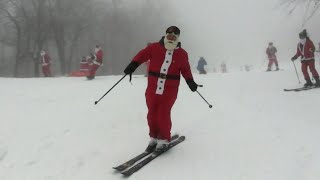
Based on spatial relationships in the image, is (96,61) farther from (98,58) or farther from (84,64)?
(84,64)

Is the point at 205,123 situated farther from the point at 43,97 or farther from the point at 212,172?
the point at 43,97

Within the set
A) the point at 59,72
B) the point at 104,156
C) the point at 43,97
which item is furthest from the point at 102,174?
the point at 59,72

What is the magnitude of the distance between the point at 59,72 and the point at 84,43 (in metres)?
5.04

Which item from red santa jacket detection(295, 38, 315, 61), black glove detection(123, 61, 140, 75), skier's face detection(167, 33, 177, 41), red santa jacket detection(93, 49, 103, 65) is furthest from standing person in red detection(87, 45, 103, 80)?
skier's face detection(167, 33, 177, 41)

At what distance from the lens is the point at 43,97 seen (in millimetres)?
11805

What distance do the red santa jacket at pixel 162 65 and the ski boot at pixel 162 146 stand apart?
2.50ft

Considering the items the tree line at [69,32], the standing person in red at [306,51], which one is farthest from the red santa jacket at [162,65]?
the tree line at [69,32]

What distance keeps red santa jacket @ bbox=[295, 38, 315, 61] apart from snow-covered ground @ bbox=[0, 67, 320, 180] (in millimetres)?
1587

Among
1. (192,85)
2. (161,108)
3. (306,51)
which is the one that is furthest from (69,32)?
(161,108)

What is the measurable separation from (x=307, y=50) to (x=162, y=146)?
7.66 metres

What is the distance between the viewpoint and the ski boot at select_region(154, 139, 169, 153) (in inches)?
245

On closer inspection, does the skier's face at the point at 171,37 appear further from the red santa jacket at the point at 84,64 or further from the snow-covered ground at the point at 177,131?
the red santa jacket at the point at 84,64

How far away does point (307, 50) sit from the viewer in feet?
40.1

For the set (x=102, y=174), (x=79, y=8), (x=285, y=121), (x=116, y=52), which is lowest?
(x=102, y=174)
